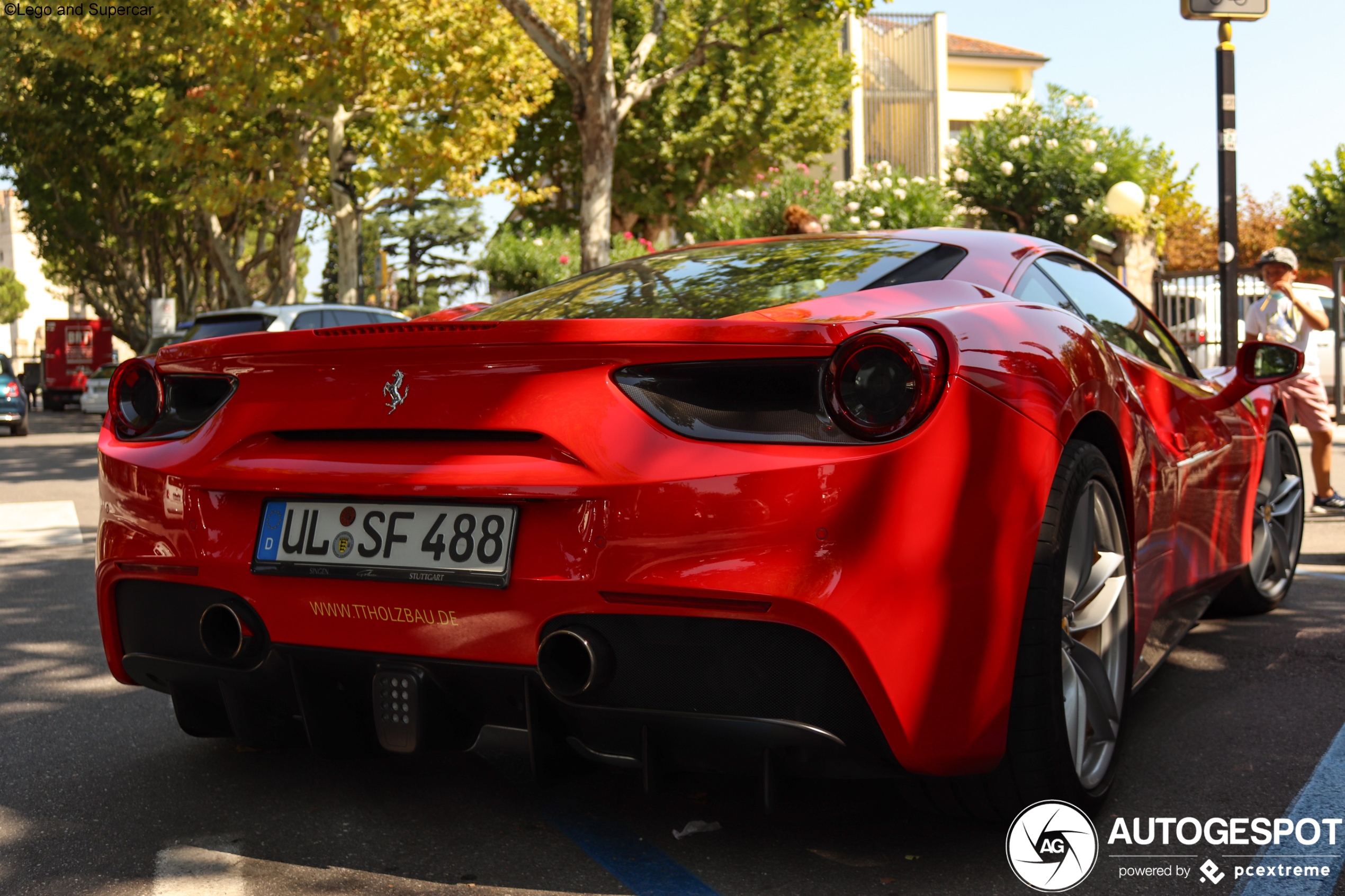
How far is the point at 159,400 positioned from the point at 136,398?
0.08 m

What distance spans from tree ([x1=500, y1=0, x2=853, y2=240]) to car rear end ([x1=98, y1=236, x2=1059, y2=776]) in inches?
1184

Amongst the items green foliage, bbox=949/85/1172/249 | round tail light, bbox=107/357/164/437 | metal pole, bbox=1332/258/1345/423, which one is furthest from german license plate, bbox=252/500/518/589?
green foliage, bbox=949/85/1172/249

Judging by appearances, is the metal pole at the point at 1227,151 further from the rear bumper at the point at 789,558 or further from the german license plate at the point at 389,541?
the german license plate at the point at 389,541

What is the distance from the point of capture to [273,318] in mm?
14961

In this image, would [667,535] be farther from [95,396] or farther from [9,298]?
[9,298]

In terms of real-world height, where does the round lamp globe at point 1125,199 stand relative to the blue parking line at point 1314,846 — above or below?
above

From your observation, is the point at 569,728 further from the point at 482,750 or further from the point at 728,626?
the point at 482,750

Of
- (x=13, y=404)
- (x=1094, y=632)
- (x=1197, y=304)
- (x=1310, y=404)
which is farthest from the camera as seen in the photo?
(x=13, y=404)

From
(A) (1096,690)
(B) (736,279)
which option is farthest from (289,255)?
(A) (1096,690)

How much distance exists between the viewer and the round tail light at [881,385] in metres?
2.23

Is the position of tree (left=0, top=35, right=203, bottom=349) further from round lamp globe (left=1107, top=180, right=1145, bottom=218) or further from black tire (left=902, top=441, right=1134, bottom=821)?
black tire (left=902, top=441, right=1134, bottom=821)

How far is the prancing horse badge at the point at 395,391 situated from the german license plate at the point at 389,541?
0.20 meters

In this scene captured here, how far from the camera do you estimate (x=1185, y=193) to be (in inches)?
773

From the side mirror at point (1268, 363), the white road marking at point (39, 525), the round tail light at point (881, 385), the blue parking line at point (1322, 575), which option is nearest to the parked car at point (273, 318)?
the white road marking at point (39, 525)
